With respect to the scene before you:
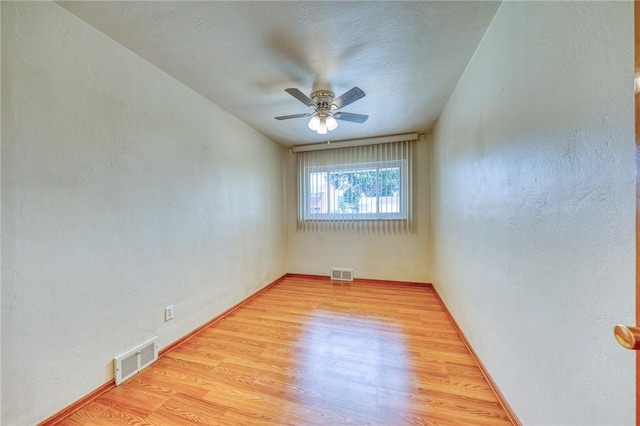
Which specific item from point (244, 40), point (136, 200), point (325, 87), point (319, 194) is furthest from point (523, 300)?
point (319, 194)

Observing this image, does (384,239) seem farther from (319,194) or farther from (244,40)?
(244,40)

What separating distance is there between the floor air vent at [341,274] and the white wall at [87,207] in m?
2.05

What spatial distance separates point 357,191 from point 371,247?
0.94m

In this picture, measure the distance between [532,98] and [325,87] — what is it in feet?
5.03

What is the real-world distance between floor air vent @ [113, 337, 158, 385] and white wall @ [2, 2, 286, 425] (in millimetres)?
51

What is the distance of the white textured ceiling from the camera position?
1.33 meters

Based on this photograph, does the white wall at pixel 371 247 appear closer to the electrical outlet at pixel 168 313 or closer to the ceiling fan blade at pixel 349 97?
the ceiling fan blade at pixel 349 97

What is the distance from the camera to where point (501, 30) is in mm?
1311

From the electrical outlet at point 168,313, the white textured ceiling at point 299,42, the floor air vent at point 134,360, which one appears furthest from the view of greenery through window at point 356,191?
the floor air vent at point 134,360

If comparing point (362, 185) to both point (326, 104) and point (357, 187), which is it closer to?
point (357, 187)

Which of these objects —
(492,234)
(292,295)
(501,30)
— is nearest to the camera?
(501,30)

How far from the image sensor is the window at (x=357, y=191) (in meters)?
3.65

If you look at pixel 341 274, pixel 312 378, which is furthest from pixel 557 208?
pixel 341 274

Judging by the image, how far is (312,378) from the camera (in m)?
1.59
